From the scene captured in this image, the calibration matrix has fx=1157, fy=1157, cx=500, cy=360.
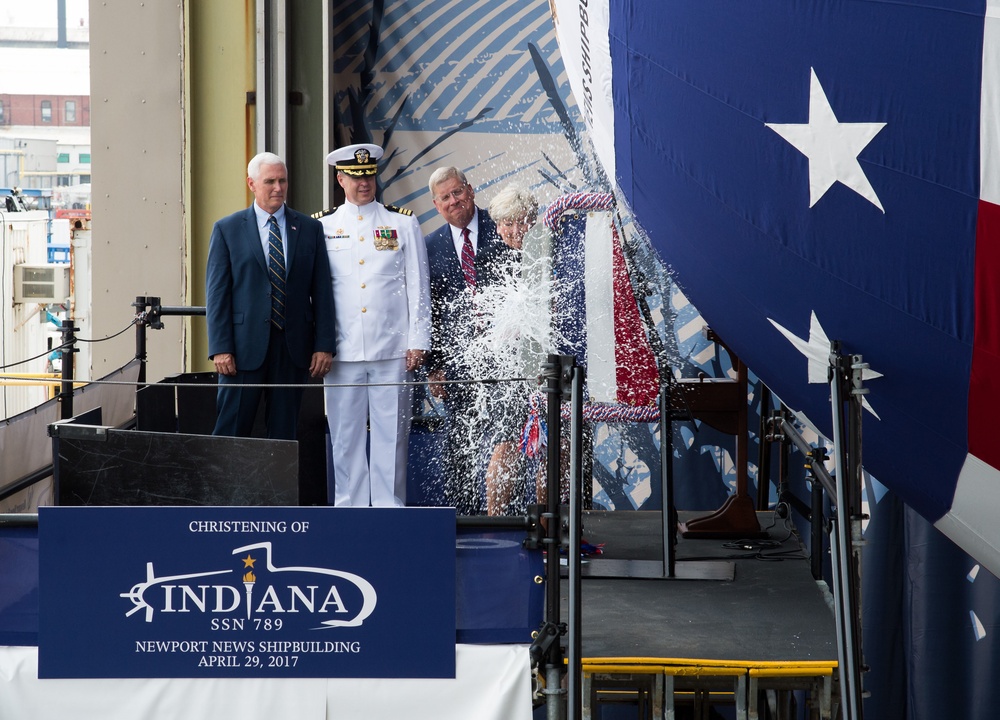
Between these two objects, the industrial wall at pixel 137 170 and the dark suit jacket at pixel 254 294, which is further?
the industrial wall at pixel 137 170

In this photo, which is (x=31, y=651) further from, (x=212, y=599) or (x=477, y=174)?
(x=477, y=174)

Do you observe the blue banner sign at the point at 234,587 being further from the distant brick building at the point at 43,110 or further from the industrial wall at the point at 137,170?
the distant brick building at the point at 43,110

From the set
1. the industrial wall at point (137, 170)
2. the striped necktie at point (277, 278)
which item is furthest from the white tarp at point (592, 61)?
the industrial wall at point (137, 170)

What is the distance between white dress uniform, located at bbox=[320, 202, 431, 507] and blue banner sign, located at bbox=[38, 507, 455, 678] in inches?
64.3

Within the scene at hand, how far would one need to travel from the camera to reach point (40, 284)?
14.5 m

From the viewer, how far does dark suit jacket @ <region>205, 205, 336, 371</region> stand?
12.7 feet

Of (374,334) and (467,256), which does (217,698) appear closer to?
(374,334)

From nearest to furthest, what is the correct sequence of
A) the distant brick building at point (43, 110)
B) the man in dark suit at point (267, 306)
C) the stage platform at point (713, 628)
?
the stage platform at point (713, 628)
the man in dark suit at point (267, 306)
the distant brick building at point (43, 110)

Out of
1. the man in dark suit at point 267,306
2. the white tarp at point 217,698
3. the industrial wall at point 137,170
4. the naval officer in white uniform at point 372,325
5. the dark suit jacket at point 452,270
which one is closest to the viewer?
the white tarp at point 217,698

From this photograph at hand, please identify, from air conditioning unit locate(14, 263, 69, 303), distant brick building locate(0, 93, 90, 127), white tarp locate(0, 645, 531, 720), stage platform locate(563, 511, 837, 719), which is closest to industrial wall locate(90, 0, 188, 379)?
stage platform locate(563, 511, 837, 719)

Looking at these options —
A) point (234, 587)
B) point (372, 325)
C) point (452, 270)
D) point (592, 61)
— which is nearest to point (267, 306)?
point (372, 325)

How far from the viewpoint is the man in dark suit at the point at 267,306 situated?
12.7 feet

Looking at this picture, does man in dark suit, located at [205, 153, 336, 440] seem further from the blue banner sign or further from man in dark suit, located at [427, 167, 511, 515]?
the blue banner sign

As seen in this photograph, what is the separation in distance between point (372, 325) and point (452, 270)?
0.38m
